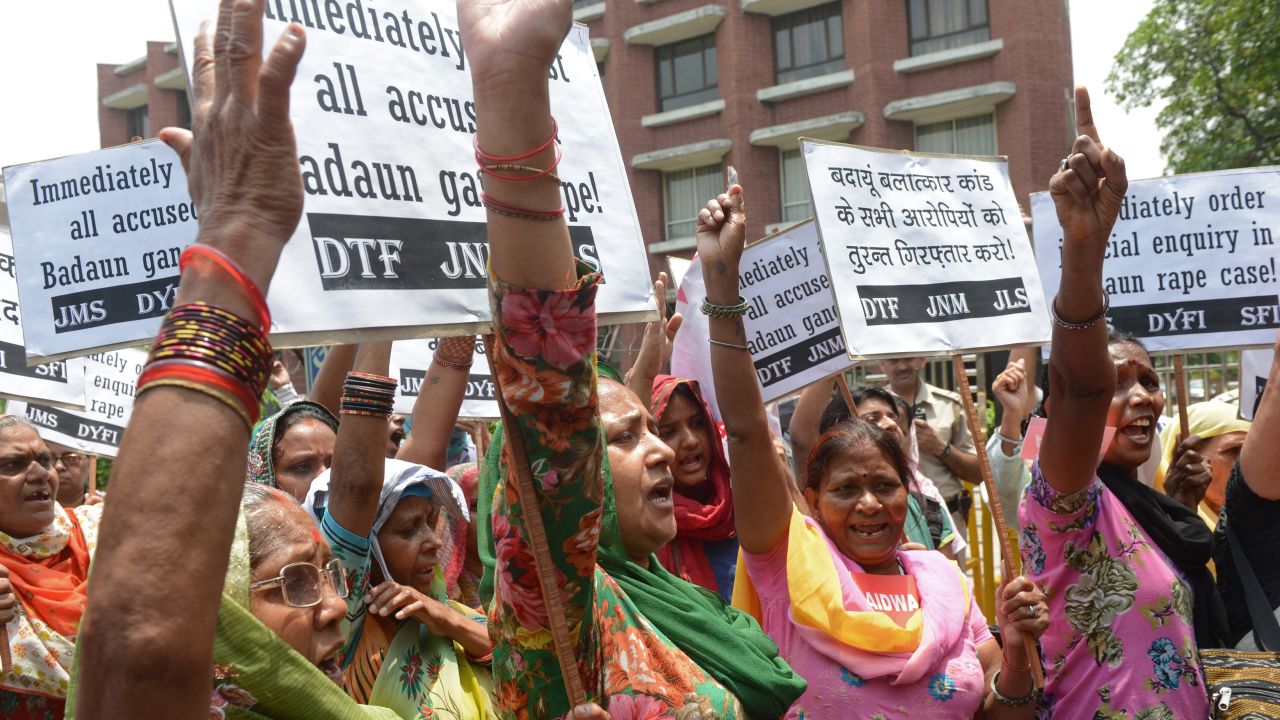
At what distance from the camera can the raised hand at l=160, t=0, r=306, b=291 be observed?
1163 mm

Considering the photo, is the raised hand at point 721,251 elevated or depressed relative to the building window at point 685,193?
depressed

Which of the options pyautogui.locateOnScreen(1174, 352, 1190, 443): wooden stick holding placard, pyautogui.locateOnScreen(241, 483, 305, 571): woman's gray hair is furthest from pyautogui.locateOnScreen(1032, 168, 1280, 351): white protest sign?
pyautogui.locateOnScreen(241, 483, 305, 571): woman's gray hair

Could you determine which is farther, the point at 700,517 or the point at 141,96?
the point at 141,96

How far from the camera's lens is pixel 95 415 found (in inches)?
230

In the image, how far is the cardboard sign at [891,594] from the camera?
10.3 ft

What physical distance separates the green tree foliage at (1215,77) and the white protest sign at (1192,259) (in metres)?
14.5

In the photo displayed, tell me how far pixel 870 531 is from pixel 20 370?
342 cm

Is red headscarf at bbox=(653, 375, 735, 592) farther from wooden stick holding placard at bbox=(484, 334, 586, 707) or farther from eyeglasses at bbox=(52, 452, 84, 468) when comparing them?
eyeglasses at bbox=(52, 452, 84, 468)

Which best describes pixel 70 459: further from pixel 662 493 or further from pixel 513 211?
pixel 513 211

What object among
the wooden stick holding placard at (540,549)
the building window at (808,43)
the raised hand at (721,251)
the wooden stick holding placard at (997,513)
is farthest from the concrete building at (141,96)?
the wooden stick holding placard at (540,549)

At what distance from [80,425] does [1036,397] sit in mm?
4766

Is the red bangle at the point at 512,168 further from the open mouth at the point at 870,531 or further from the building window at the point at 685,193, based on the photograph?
the building window at the point at 685,193

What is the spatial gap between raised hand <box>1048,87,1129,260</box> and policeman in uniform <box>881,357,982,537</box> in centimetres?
346

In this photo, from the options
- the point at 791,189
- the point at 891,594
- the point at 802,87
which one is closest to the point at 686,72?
the point at 802,87
